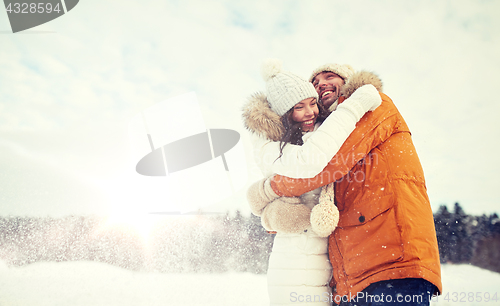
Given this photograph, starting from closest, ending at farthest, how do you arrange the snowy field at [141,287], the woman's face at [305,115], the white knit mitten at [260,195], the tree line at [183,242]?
the white knit mitten at [260,195] < the woman's face at [305,115] < the snowy field at [141,287] < the tree line at [183,242]

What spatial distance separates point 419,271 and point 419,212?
23 cm

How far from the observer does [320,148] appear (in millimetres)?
1141

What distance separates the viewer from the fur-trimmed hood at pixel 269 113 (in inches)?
52.3

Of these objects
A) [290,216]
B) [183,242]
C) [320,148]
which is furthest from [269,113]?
[183,242]

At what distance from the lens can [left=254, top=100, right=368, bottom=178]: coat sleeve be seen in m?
1.14

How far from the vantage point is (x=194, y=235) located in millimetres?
7988

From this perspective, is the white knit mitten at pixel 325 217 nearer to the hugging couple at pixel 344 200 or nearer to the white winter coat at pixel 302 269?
the hugging couple at pixel 344 200

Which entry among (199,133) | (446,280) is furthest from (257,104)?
(446,280)

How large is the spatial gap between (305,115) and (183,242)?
751cm

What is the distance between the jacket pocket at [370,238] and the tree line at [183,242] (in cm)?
606

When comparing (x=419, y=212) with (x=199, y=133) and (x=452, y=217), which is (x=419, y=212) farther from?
(x=452, y=217)

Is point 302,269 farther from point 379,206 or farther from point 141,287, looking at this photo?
point 141,287

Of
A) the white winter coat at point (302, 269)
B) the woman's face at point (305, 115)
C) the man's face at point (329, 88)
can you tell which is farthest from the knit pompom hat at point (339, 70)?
the white winter coat at point (302, 269)

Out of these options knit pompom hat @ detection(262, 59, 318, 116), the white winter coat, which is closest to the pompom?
knit pompom hat @ detection(262, 59, 318, 116)
